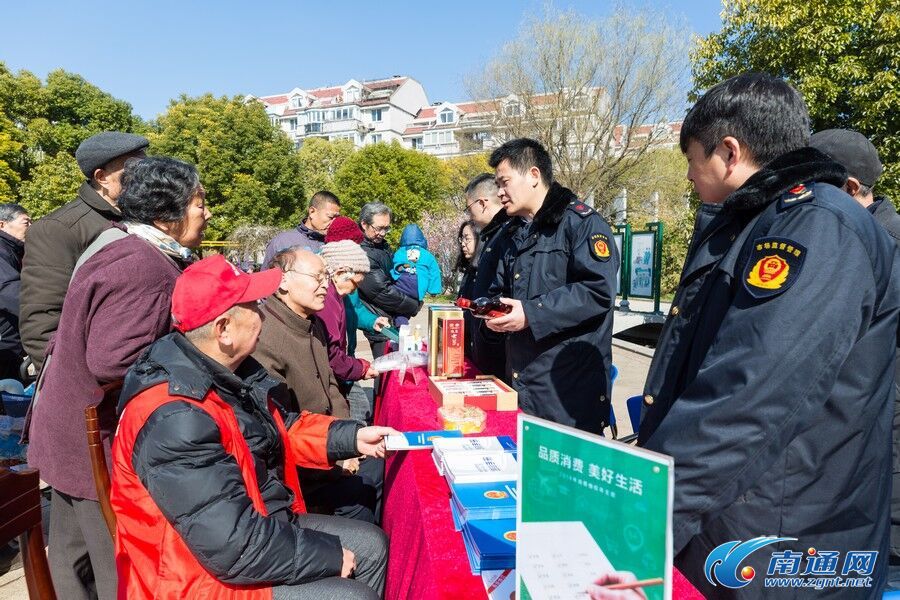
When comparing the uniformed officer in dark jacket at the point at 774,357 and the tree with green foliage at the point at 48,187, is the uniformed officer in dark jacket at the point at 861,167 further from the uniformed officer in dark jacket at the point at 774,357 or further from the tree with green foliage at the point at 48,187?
the tree with green foliage at the point at 48,187

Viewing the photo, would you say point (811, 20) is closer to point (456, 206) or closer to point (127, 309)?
point (127, 309)

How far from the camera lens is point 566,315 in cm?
272

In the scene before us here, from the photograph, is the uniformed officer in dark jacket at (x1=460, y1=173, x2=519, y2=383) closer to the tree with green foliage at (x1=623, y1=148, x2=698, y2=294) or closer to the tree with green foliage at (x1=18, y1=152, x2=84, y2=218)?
the tree with green foliage at (x1=623, y1=148, x2=698, y2=294)

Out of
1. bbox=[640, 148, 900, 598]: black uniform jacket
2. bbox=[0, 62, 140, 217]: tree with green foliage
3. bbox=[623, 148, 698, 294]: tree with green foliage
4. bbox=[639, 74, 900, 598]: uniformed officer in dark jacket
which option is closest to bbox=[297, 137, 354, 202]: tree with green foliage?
bbox=[0, 62, 140, 217]: tree with green foliage

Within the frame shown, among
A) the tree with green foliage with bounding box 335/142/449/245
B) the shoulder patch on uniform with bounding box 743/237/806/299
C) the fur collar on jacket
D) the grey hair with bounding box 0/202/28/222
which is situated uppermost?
the tree with green foliage with bounding box 335/142/449/245

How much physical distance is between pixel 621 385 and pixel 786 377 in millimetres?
6735

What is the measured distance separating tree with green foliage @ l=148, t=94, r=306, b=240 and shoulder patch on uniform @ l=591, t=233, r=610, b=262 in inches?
1312

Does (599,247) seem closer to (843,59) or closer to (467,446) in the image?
(467,446)

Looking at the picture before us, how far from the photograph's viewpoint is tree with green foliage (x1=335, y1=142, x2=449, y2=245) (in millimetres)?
37844

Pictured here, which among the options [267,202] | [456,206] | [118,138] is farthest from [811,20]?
[267,202]

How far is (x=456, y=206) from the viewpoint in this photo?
32.4 meters

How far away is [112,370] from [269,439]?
0.63 meters

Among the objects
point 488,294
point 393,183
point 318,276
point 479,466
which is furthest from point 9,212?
point 393,183

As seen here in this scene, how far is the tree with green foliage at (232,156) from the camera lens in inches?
1324
